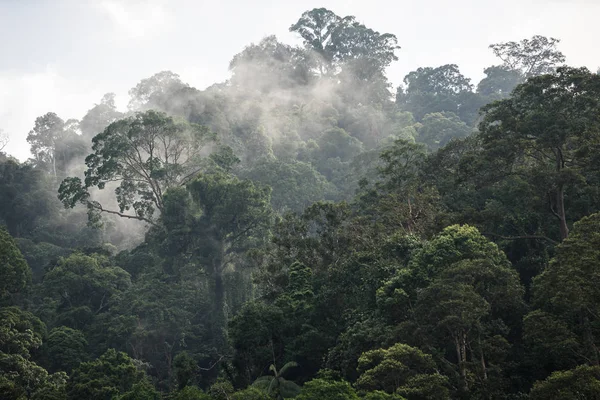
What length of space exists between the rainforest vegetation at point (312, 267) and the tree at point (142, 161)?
138 mm

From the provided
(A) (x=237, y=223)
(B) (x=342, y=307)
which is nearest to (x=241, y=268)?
(A) (x=237, y=223)

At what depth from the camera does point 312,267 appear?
27406 millimetres

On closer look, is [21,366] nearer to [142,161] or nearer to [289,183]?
[142,161]

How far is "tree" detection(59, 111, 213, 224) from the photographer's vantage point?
1492 inches

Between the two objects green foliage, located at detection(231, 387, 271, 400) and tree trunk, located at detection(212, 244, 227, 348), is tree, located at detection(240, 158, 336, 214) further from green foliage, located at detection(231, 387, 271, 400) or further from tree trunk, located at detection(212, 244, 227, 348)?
green foliage, located at detection(231, 387, 271, 400)

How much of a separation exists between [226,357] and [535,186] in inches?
576

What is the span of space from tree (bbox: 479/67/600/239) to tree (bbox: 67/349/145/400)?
1567 cm

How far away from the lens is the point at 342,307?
24.4 m

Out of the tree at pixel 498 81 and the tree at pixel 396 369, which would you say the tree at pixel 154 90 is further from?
the tree at pixel 396 369

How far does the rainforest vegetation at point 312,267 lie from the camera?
1695cm

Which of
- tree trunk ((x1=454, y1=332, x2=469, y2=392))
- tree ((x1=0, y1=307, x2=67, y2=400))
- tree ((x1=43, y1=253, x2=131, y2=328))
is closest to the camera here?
tree trunk ((x1=454, y1=332, x2=469, y2=392))

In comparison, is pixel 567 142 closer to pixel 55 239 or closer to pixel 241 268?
pixel 241 268

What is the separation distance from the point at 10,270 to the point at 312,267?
14479 mm

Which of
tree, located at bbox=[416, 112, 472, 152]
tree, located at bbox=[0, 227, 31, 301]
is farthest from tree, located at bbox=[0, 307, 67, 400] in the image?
tree, located at bbox=[416, 112, 472, 152]
